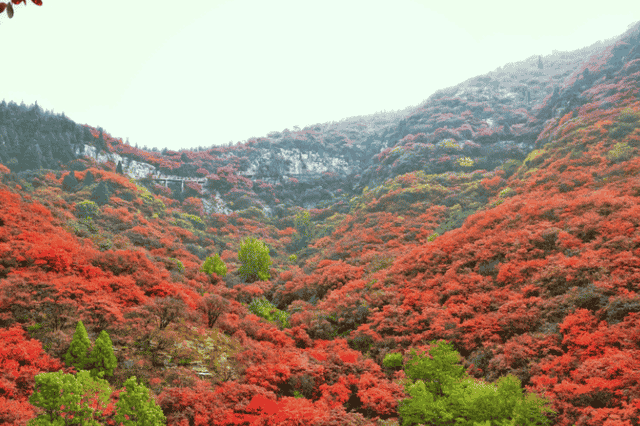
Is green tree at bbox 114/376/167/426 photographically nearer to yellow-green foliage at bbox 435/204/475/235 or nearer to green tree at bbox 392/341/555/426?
green tree at bbox 392/341/555/426

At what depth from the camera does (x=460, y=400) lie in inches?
383

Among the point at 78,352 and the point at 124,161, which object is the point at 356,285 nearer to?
the point at 78,352

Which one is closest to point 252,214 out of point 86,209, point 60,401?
point 86,209

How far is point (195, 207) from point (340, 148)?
156 feet

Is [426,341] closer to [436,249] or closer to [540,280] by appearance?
[540,280]

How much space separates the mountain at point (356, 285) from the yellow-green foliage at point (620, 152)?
15 cm

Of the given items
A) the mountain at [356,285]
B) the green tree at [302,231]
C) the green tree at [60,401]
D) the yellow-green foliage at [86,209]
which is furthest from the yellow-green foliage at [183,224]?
the green tree at [60,401]

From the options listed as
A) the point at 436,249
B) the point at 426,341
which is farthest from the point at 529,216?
the point at 426,341

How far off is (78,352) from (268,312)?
14.6 metres

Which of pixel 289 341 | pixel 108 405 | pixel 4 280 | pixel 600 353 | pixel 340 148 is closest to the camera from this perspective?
pixel 108 405

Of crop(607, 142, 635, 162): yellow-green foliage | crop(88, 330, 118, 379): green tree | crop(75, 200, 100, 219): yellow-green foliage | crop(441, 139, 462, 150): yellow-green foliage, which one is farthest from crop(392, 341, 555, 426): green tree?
crop(441, 139, 462, 150): yellow-green foliage

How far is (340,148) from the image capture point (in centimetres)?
8994

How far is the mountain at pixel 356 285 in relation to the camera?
1230 centimetres

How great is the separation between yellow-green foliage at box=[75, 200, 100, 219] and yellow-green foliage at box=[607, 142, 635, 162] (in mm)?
53922
